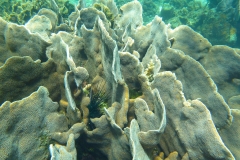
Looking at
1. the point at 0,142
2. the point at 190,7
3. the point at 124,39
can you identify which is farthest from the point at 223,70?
the point at 190,7

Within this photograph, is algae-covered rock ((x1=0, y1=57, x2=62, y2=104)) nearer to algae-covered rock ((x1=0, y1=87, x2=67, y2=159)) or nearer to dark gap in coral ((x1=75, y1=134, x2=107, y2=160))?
algae-covered rock ((x1=0, y1=87, x2=67, y2=159))

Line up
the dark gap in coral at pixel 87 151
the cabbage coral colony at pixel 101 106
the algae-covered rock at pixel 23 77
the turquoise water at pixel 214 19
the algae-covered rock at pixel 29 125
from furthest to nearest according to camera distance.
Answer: the turquoise water at pixel 214 19 → the dark gap in coral at pixel 87 151 → the algae-covered rock at pixel 23 77 → the cabbage coral colony at pixel 101 106 → the algae-covered rock at pixel 29 125

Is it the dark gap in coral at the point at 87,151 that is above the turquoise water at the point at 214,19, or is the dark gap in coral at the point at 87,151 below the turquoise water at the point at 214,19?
A: above

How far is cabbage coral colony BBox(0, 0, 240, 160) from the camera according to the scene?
162 centimetres

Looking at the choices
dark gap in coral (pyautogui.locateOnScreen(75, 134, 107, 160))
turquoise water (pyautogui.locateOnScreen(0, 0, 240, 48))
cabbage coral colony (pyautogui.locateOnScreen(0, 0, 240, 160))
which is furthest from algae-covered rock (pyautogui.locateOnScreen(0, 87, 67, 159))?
turquoise water (pyautogui.locateOnScreen(0, 0, 240, 48))

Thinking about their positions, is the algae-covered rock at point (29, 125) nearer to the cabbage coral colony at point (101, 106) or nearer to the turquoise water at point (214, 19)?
the cabbage coral colony at point (101, 106)

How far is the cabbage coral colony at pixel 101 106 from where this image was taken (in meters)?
1.62

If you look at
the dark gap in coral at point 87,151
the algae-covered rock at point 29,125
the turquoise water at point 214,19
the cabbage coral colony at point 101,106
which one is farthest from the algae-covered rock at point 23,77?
the turquoise water at point 214,19

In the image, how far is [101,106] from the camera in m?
2.23

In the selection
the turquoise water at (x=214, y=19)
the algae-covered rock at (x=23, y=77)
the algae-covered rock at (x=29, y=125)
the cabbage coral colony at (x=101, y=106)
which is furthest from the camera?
the turquoise water at (x=214, y=19)

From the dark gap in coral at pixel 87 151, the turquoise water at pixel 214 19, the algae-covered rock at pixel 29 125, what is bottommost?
the turquoise water at pixel 214 19

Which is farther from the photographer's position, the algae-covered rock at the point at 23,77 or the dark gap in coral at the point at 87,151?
the dark gap in coral at the point at 87,151

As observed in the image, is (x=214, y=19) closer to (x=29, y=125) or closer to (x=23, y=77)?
(x=23, y=77)

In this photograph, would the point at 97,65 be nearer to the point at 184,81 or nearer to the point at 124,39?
the point at 124,39
